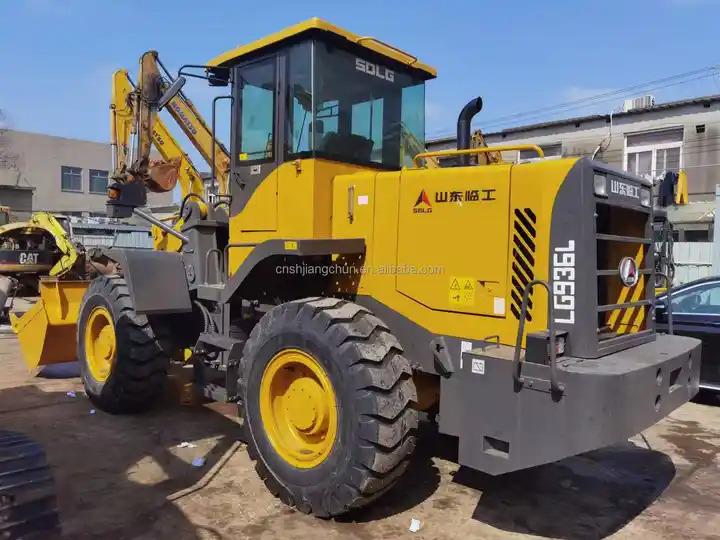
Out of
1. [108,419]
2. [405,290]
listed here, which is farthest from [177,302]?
[405,290]

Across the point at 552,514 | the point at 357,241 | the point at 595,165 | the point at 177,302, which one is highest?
the point at 595,165

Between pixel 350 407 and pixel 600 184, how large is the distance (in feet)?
6.49

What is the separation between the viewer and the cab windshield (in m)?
4.60

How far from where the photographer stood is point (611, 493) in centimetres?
455

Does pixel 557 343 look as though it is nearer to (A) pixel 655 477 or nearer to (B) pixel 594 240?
(B) pixel 594 240

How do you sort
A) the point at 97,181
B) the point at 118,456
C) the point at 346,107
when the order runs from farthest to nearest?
the point at 97,181, the point at 118,456, the point at 346,107

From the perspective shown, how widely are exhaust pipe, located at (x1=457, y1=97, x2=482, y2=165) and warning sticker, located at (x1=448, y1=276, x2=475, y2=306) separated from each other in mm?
1189

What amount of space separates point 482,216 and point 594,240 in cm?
68

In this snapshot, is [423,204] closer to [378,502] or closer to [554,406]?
[554,406]

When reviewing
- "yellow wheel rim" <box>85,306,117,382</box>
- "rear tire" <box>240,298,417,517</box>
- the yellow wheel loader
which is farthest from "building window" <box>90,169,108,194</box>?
"rear tire" <box>240,298,417,517</box>

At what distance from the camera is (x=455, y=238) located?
3.99 m

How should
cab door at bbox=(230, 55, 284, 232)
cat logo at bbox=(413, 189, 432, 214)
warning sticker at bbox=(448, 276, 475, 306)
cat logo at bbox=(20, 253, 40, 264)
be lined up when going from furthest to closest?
cat logo at bbox=(20, 253, 40, 264)
cab door at bbox=(230, 55, 284, 232)
cat logo at bbox=(413, 189, 432, 214)
warning sticker at bbox=(448, 276, 475, 306)

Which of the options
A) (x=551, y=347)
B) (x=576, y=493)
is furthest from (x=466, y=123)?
(x=576, y=493)

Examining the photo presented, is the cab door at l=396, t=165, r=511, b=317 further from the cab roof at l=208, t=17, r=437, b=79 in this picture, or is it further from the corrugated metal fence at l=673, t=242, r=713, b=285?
the corrugated metal fence at l=673, t=242, r=713, b=285
